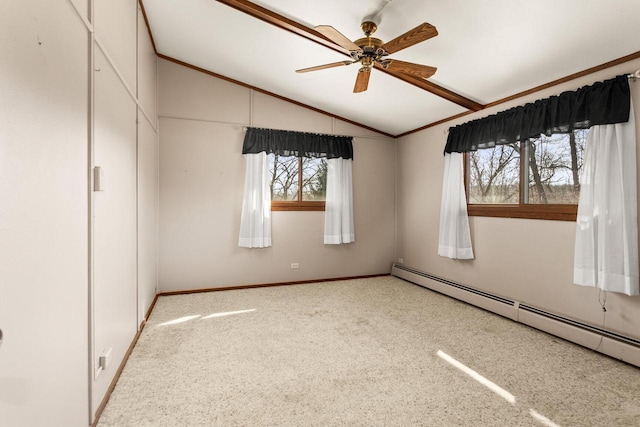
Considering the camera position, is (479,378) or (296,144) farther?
(296,144)

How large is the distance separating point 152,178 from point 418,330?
11.3 ft

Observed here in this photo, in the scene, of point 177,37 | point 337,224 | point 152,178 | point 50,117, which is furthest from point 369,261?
point 50,117

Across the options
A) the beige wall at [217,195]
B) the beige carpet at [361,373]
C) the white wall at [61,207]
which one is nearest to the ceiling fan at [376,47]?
the white wall at [61,207]

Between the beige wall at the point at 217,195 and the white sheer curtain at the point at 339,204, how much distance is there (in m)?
0.19

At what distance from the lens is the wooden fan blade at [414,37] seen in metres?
2.06

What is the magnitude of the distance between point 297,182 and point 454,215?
232cm

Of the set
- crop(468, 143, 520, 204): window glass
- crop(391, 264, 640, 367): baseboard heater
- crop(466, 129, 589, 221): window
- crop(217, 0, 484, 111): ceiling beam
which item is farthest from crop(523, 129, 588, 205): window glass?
crop(217, 0, 484, 111): ceiling beam

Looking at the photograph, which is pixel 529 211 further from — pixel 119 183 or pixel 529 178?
pixel 119 183

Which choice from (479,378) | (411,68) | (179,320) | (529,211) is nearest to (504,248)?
(529,211)

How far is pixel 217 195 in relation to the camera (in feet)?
14.4

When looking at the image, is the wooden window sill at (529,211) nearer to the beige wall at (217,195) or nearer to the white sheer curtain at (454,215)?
the white sheer curtain at (454,215)

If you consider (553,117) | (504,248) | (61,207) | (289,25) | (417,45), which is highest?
(289,25)

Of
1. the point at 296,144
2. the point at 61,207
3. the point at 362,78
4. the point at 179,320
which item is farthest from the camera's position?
the point at 296,144

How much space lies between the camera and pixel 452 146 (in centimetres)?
413
